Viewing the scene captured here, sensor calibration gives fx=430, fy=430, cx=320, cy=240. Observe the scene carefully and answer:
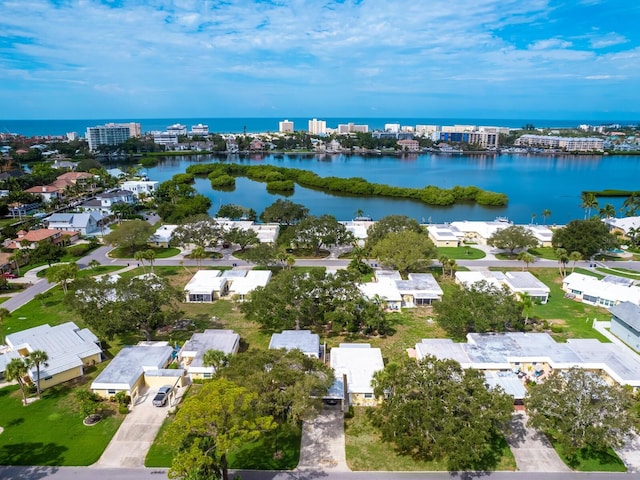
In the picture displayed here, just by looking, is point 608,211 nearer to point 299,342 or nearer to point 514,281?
point 514,281

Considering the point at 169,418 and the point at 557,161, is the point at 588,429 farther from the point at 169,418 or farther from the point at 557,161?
the point at 557,161

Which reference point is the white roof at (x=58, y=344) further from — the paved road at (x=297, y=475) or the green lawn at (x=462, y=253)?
the green lawn at (x=462, y=253)

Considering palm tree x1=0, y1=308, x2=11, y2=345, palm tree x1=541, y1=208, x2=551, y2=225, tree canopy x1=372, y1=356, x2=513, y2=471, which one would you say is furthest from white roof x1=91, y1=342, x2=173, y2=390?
palm tree x1=541, y1=208, x2=551, y2=225

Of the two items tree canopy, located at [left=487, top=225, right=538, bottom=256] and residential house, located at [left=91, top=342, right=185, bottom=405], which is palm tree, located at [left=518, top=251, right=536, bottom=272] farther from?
residential house, located at [left=91, top=342, right=185, bottom=405]

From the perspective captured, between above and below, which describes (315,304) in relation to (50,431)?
above

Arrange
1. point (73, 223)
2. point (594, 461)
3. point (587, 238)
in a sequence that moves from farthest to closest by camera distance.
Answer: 1. point (73, 223)
2. point (587, 238)
3. point (594, 461)

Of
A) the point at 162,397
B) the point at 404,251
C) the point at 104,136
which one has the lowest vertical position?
the point at 162,397

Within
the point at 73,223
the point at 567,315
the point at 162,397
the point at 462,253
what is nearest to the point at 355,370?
the point at 162,397

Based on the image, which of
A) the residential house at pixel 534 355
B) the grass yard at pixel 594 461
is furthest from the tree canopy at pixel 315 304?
the grass yard at pixel 594 461
